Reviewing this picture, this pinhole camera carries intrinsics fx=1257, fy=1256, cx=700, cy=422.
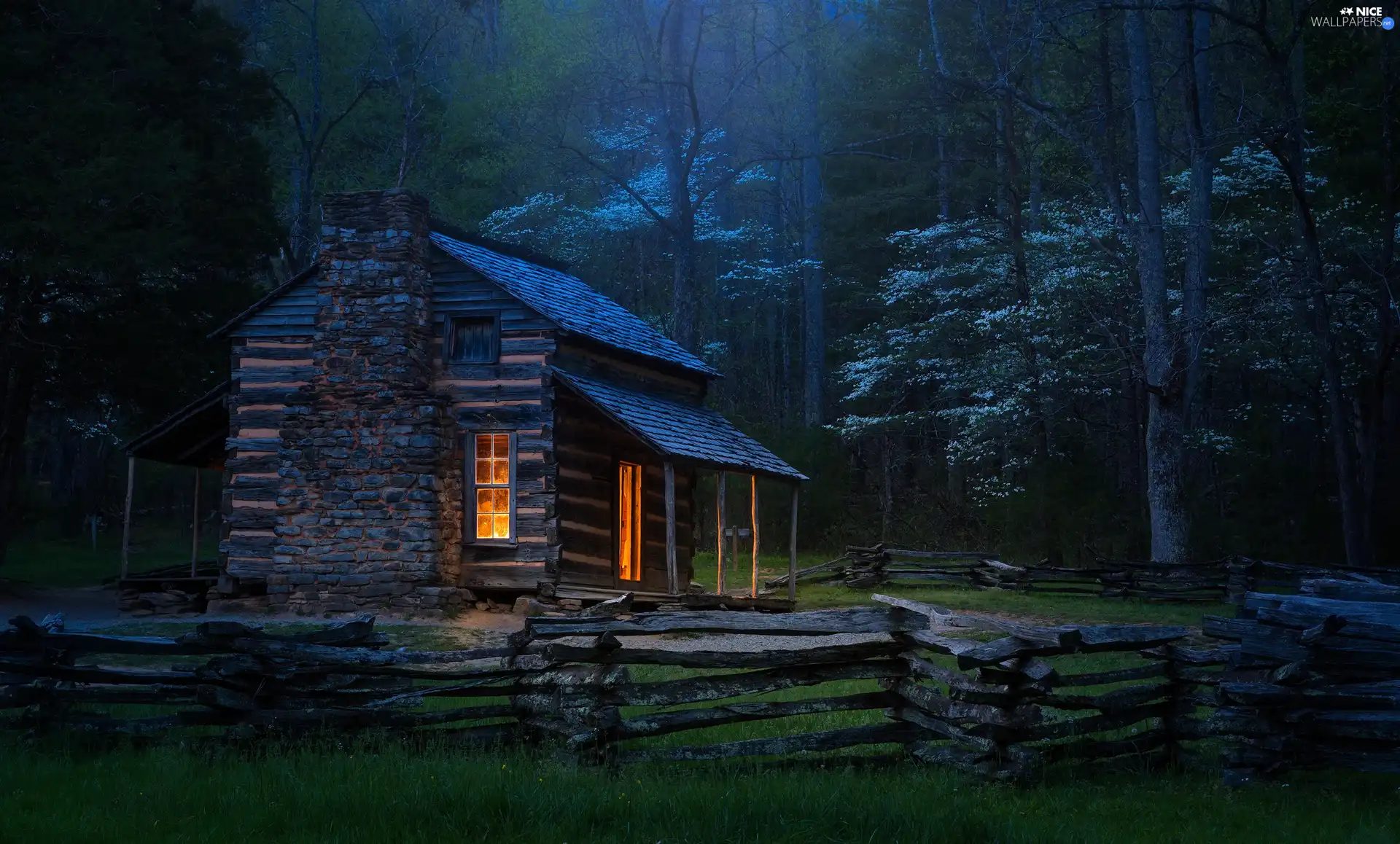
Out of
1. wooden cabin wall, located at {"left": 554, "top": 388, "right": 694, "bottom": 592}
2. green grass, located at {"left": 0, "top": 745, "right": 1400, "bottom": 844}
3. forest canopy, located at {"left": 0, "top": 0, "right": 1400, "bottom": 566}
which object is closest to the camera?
green grass, located at {"left": 0, "top": 745, "right": 1400, "bottom": 844}

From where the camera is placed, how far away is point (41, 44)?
22.0 metres

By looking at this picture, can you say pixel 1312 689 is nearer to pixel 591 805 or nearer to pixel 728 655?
pixel 728 655

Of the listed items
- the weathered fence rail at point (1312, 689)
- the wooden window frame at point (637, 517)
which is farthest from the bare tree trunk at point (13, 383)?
the weathered fence rail at point (1312, 689)

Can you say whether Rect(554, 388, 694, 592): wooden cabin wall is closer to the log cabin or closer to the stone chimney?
the log cabin

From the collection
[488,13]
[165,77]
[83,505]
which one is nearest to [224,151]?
[165,77]

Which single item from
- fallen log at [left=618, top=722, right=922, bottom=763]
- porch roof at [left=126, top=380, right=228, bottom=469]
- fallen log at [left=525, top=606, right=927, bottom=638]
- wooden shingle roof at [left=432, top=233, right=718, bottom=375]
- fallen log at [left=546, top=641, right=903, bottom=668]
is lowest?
fallen log at [left=618, top=722, right=922, bottom=763]

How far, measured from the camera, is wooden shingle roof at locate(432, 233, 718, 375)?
64.7 ft

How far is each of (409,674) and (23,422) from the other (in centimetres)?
1882

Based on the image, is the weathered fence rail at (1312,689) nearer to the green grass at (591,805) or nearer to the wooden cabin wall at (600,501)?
the green grass at (591,805)

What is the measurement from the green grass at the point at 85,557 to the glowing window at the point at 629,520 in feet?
40.2

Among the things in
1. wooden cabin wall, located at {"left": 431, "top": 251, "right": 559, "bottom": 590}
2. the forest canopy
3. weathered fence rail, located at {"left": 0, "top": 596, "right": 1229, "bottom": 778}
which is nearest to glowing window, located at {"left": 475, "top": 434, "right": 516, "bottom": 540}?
wooden cabin wall, located at {"left": 431, "top": 251, "right": 559, "bottom": 590}

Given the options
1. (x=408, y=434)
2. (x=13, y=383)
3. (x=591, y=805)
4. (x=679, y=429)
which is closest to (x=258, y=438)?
(x=408, y=434)

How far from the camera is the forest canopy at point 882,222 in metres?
22.4

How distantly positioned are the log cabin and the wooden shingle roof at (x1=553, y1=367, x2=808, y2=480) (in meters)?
0.08
